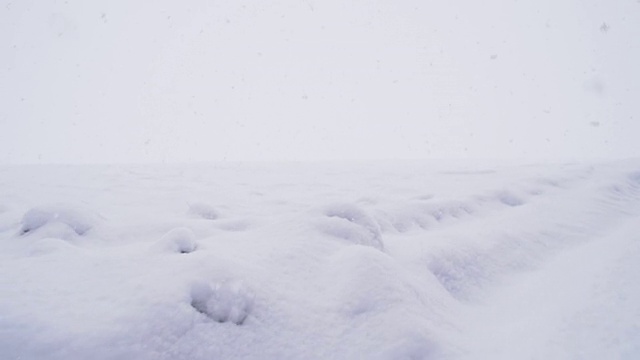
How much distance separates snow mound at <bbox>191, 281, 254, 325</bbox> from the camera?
142 centimetres

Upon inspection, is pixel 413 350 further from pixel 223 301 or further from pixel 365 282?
pixel 223 301

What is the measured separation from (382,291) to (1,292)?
55.4 inches

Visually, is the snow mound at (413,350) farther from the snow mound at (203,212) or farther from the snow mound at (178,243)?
the snow mound at (203,212)

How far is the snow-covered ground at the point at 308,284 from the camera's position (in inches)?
51.6

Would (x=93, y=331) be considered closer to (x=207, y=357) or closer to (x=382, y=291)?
(x=207, y=357)

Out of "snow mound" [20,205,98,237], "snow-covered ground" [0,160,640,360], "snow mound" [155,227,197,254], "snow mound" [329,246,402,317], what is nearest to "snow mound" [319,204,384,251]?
"snow-covered ground" [0,160,640,360]

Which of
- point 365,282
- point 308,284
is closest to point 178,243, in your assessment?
point 308,284

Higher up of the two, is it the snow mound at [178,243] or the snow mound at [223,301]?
the snow mound at [178,243]

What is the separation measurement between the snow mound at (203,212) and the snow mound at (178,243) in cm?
93

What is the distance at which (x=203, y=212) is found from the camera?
9.52ft

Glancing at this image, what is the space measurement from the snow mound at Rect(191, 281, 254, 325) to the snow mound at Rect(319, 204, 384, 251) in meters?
0.77

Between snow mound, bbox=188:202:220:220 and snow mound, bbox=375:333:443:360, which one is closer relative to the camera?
snow mound, bbox=375:333:443:360

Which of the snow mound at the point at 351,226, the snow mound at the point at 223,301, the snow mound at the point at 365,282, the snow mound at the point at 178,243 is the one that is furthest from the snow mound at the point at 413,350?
the snow mound at the point at 178,243

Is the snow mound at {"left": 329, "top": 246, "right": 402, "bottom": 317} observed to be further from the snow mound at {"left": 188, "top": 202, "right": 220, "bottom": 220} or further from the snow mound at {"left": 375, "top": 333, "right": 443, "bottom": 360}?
the snow mound at {"left": 188, "top": 202, "right": 220, "bottom": 220}
